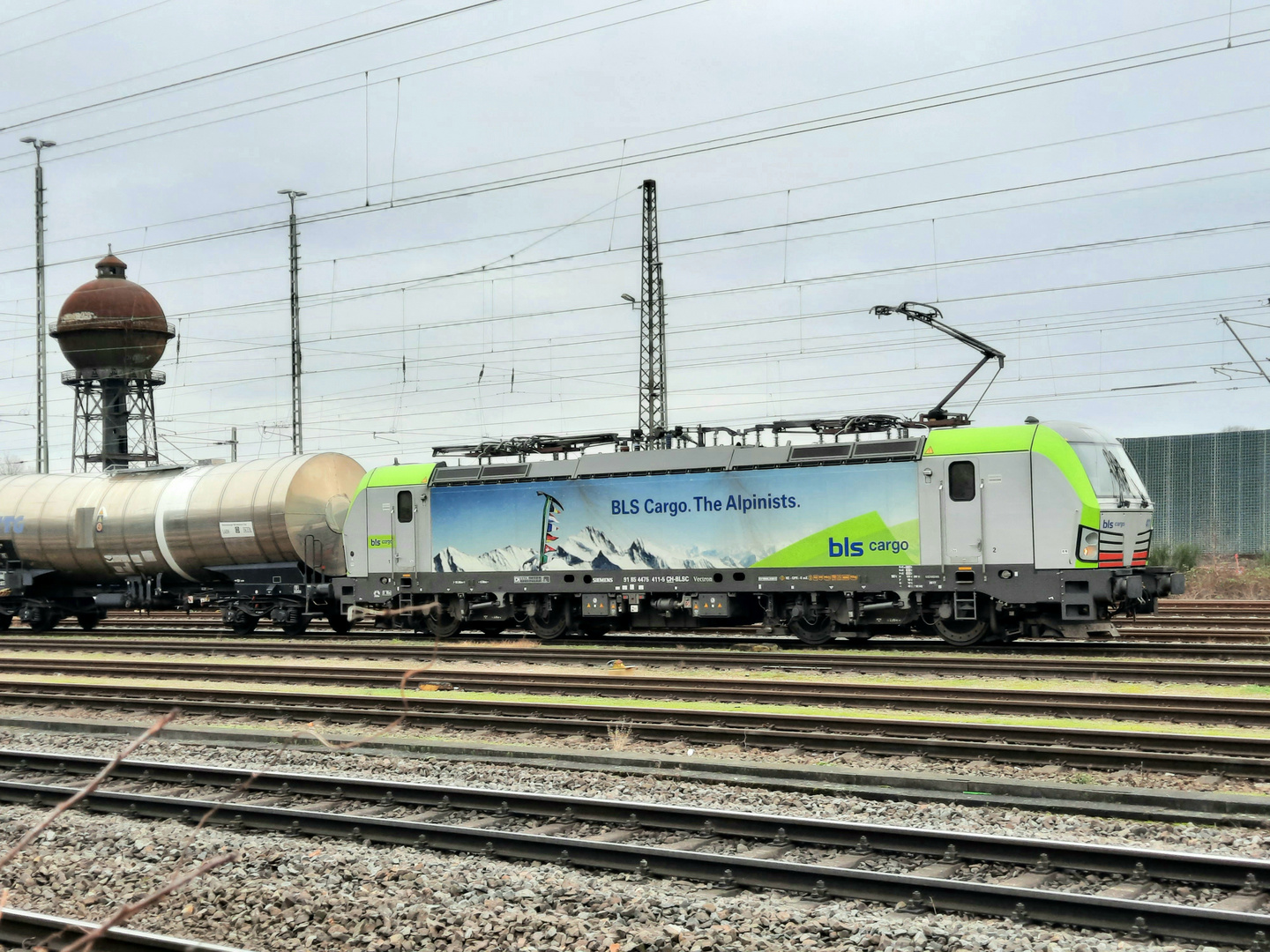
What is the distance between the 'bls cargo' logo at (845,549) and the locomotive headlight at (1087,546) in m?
3.52

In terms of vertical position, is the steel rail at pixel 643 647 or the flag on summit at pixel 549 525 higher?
the flag on summit at pixel 549 525

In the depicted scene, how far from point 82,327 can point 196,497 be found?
114 feet

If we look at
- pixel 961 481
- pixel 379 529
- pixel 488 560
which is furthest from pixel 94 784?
pixel 379 529

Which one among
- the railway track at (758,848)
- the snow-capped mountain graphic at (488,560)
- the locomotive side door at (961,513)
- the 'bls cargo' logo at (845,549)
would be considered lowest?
the railway track at (758,848)

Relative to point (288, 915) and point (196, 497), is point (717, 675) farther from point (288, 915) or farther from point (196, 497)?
point (196, 497)

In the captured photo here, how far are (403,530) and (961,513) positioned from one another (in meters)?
11.9

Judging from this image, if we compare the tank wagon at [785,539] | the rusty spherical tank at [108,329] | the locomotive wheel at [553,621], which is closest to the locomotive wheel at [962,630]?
the tank wagon at [785,539]

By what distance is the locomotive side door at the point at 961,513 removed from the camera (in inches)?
742

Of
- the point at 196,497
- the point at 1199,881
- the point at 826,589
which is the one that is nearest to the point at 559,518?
the point at 826,589

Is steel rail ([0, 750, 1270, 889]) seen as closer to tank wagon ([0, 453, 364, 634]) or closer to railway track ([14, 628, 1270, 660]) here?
railway track ([14, 628, 1270, 660])

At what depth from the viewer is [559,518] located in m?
22.7

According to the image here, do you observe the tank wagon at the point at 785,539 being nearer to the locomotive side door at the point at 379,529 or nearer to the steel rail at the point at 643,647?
the locomotive side door at the point at 379,529

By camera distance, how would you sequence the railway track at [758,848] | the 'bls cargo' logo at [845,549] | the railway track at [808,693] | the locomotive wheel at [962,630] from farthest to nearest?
the 'bls cargo' logo at [845,549] → the locomotive wheel at [962,630] → the railway track at [808,693] → the railway track at [758,848]

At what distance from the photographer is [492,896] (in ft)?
Answer: 24.7
